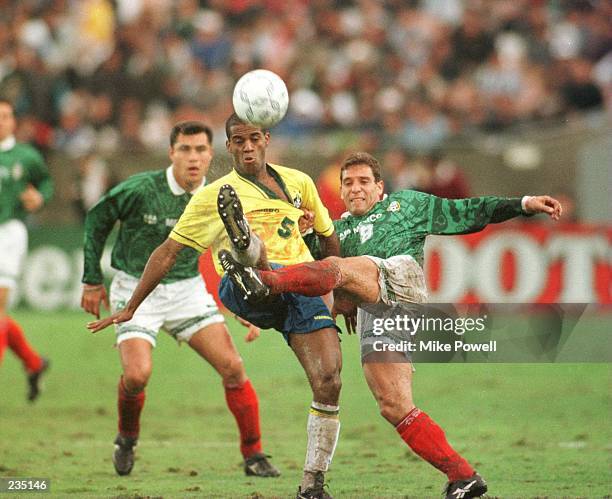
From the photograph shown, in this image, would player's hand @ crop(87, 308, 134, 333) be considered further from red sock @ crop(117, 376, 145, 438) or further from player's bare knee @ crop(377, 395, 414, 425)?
player's bare knee @ crop(377, 395, 414, 425)

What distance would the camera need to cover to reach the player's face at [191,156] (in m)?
8.60

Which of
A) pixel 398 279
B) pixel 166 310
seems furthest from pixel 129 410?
pixel 398 279

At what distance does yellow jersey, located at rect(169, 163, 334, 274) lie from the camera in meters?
7.19

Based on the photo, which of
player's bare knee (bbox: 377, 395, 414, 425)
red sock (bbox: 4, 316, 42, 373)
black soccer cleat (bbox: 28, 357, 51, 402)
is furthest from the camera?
black soccer cleat (bbox: 28, 357, 51, 402)

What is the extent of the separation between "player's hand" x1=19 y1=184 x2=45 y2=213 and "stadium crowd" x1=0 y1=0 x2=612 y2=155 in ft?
20.6

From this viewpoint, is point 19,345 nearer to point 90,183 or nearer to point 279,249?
point 279,249

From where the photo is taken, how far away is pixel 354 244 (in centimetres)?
751

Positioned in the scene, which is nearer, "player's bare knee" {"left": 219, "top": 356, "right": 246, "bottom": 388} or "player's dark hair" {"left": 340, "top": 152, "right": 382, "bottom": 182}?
"player's dark hair" {"left": 340, "top": 152, "right": 382, "bottom": 182}

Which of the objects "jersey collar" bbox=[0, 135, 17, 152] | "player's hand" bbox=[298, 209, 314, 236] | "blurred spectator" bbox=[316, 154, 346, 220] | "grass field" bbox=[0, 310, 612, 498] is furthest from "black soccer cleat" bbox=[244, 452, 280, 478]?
"blurred spectator" bbox=[316, 154, 346, 220]

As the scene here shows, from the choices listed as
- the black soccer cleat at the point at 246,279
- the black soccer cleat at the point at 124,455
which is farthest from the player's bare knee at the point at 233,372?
the black soccer cleat at the point at 246,279

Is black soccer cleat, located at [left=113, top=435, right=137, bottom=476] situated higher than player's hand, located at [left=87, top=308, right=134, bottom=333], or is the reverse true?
player's hand, located at [left=87, top=308, right=134, bottom=333]

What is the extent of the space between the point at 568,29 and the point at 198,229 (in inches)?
545

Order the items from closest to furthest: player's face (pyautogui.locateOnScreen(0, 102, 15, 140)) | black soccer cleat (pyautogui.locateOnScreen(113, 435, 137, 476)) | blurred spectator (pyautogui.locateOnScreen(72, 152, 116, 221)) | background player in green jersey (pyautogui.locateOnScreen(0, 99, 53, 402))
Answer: black soccer cleat (pyautogui.locateOnScreen(113, 435, 137, 476))
background player in green jersey (pyautogui.locateOnScreen(0, 99, 53, 402))
player's face (pyautogui.locateOnScreen(0, 102, 15, 140))
blurred spectator (pyautogui.locateOnScreen(72, 152, 116, 221))

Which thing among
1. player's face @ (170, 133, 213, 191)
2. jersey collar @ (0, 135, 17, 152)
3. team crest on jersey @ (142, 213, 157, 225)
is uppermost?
jersey collar @ (0, 135, 17, 152)
